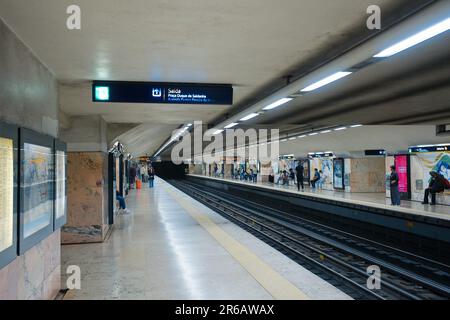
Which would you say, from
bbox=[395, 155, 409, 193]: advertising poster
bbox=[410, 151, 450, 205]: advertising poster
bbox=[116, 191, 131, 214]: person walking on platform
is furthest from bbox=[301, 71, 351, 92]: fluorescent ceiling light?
bbox=[395, 155, 409, 193]: advertising poster

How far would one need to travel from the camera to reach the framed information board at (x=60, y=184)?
520 centimetres

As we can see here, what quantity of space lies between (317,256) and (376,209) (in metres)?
4.37

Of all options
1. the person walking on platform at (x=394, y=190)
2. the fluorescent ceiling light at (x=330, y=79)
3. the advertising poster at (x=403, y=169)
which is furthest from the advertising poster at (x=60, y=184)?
the advertising poster at (x=403, y=169)

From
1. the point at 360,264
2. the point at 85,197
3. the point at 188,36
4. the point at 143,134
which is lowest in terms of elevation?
the point at 360,264

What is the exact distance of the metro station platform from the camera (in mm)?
5207

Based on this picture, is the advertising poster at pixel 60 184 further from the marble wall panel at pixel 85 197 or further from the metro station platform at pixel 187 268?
the marble wall panel at pixel 85 197

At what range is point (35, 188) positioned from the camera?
14.0 ft

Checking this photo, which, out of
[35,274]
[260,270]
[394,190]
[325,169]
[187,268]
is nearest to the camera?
[35,274]

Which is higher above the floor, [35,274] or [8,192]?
[8,192]

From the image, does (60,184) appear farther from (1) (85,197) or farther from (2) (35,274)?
(1) (85,197)

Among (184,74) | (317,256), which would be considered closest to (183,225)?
(317,256)

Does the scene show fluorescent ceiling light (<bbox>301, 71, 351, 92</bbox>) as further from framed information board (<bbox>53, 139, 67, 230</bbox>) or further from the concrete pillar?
the concrete pillar

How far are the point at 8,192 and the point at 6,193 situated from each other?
1.6 inches

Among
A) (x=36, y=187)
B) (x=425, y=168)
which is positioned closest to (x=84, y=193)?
(x=36, y=187)
